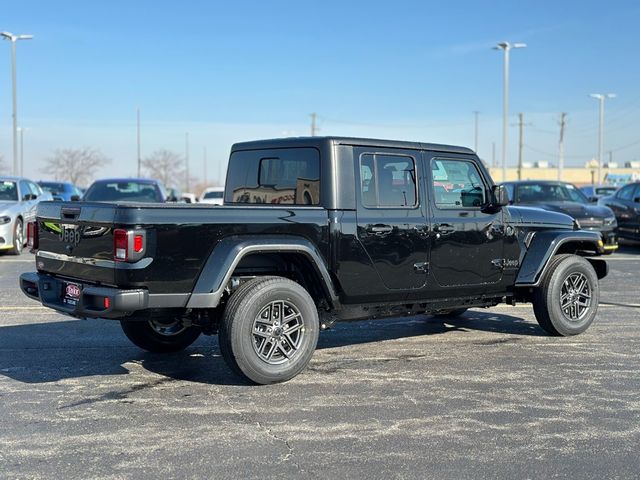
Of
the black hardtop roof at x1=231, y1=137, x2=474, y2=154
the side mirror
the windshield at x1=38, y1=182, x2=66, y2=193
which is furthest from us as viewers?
the windshield at x1=38, y1=182, x2=66, y2=193

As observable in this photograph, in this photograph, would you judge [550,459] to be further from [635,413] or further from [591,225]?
[591,225]

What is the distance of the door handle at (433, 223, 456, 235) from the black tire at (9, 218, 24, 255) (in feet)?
35.0

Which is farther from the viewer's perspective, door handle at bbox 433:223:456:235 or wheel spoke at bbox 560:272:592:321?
wheel spoke at bbox 560:272:592:321

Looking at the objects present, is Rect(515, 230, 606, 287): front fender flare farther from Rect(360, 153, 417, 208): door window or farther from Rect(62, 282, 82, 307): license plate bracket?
Rect(62, 282, 82, 307): license plate bracket

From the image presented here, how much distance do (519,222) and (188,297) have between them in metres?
3.51

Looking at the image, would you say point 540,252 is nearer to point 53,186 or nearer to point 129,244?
point 129,244

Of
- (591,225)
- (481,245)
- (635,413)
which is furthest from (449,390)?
(591,225)

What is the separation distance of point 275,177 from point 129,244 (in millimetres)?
1891

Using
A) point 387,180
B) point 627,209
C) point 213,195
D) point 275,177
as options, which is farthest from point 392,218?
point 213,195

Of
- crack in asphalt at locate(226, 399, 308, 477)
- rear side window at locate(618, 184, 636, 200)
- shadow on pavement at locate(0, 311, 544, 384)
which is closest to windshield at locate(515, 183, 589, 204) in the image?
rear side window at locate(618, 184, 636, 200)

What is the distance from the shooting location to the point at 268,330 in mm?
5613

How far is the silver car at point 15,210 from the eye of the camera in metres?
14.3

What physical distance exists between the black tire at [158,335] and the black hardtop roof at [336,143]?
1.76 meters

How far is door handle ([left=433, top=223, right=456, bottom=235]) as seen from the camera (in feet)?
21.2
